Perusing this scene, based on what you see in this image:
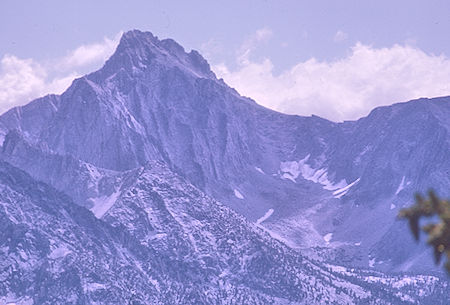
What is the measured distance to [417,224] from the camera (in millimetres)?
30016

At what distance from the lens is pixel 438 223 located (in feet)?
96.6

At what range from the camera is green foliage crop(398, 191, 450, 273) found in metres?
29.0

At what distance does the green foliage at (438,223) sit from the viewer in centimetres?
2905

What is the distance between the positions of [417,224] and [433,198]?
1174 millimetres

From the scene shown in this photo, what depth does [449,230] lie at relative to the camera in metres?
29.2

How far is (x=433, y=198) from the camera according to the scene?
1150 inches

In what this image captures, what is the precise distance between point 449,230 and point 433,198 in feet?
3.39

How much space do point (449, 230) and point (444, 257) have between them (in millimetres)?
797

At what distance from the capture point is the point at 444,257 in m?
29.3

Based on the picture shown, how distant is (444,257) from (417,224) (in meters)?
1.32
